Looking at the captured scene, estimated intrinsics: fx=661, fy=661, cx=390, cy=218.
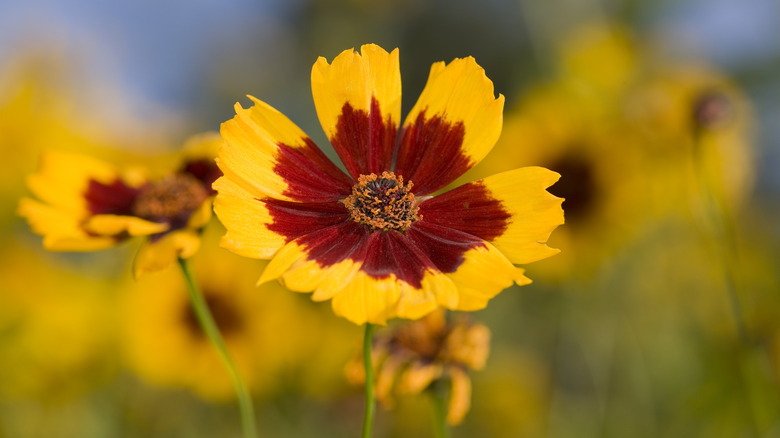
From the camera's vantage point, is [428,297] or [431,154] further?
[431,154]

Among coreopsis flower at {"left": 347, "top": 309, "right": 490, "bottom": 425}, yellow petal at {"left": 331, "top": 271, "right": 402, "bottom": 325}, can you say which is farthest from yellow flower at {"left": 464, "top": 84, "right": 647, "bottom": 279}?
yellow petal at {"left": 331, "top": 271, "right": 402, "bottom": 325}

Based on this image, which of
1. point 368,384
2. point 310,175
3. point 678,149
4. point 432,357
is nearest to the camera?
point 368,384

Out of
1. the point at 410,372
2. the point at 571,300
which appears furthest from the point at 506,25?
the point at 410,372

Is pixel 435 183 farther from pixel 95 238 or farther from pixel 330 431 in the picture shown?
pixel 330 431

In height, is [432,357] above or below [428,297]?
above

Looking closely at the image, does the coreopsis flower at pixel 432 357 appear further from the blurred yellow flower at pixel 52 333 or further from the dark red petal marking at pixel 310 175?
the blurred yellow flower at pixel 52 333

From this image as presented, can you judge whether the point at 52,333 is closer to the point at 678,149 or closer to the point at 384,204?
the point at 384,204

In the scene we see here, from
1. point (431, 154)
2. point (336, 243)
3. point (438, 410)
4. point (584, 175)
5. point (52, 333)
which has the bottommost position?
point (438, 410)

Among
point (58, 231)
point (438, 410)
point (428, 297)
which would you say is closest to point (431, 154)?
point (428, 297)
